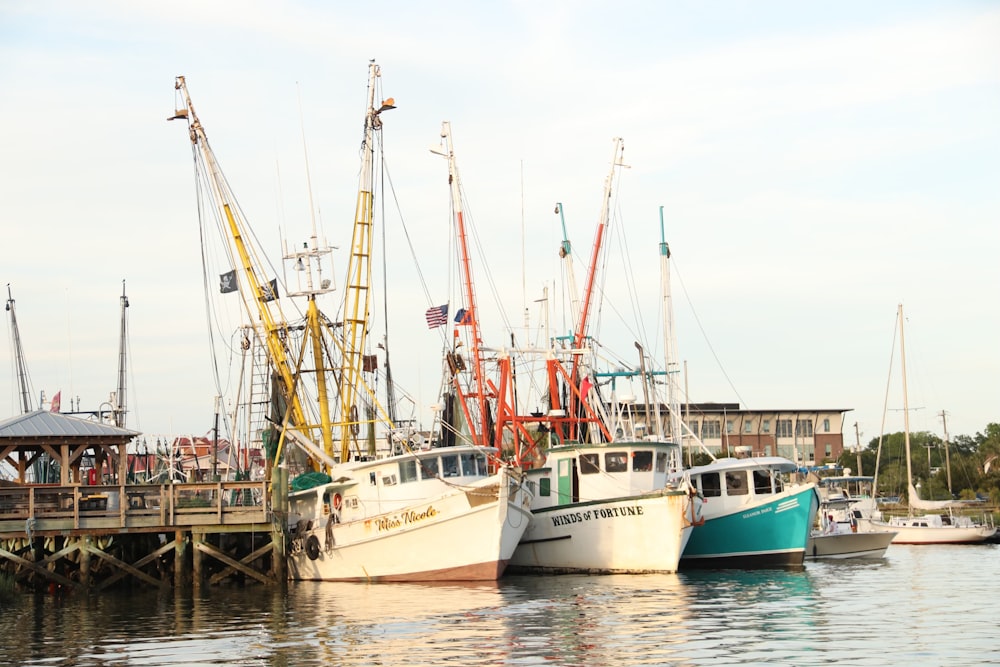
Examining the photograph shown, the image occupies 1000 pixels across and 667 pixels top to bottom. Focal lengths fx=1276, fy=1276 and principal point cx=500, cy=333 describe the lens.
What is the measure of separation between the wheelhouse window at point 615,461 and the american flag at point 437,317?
1164 cm

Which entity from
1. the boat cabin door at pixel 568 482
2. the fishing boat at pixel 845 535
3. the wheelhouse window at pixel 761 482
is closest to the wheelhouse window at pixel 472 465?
the boat cabin door at pixel 568 482

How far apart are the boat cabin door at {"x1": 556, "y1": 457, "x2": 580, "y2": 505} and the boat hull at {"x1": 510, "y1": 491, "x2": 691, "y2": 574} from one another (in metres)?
0.90

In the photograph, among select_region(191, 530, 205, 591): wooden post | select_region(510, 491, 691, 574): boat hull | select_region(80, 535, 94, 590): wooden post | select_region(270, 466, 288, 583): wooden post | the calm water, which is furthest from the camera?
select_region(510, 491, 691, 574): boat hull

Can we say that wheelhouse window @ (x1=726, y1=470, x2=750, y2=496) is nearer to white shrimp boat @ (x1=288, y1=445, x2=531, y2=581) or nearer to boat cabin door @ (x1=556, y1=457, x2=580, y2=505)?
boat cabin door @ (x1=556, y1=457, x2=580, y2=505)

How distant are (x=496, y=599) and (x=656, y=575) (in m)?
8.04

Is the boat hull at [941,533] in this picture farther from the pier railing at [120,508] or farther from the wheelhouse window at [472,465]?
the pier railing at [120,508]

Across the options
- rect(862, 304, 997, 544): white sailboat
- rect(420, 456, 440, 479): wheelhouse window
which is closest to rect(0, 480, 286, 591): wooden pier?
rect(420, 456, 440, 479): wheelhouse window

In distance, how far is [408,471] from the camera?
37781 mm

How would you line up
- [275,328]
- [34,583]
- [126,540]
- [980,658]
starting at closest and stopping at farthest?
1. [980,658]
2. [34,583]
3. [126,540]
4. [275,328]

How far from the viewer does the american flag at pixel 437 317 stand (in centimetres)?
4900

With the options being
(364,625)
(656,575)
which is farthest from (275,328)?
(364,625)

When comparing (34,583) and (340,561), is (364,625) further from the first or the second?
(34,583)

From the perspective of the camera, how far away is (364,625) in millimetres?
26219

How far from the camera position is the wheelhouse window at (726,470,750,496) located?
41.5 m
